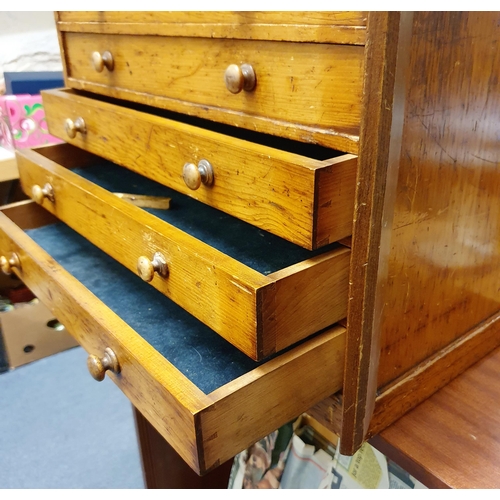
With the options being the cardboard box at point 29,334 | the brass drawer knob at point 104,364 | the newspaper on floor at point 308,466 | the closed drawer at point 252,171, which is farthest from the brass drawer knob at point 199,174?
the cardboard box at point 29,334

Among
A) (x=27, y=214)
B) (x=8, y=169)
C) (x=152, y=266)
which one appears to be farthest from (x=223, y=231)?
(x=8, y=169)

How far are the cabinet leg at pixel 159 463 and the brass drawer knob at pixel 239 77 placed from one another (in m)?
0.67

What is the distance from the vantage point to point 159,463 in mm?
1045

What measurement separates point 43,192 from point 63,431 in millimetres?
781

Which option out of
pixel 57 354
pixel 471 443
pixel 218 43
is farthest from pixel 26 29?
pixel 471 443

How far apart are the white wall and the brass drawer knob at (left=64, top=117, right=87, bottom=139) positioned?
33.4 inches

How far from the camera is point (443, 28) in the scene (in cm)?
49

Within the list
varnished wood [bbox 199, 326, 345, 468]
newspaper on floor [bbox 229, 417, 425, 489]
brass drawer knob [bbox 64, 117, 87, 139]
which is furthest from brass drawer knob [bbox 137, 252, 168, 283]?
newspaper on floor [bbox 229, 417, 425, 489]

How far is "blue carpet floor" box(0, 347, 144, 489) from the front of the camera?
4.13 feet

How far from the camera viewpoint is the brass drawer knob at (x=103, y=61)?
79cm

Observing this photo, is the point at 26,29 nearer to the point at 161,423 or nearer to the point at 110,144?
the point at 110,144

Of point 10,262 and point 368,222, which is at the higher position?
point 368,222

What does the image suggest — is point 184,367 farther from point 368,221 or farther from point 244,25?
point 244,25

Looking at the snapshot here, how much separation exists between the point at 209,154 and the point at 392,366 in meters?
0.34
